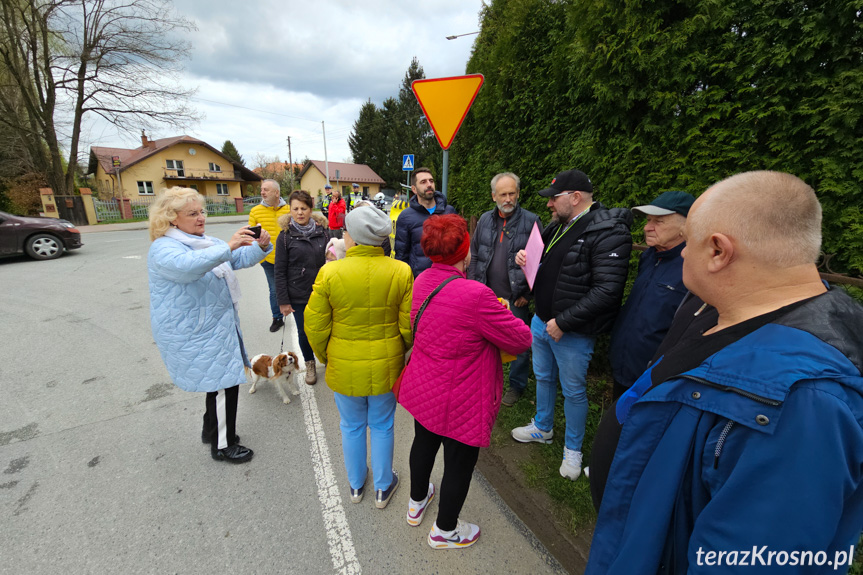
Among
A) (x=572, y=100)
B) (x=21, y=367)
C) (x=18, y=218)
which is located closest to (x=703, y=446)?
Answer: (x=572, y=100)

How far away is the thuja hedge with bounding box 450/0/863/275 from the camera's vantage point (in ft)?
6.46

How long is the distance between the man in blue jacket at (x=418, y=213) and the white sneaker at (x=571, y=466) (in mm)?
2266

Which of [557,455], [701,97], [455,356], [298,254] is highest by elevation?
[701,97]

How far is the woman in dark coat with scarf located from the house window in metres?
39.4

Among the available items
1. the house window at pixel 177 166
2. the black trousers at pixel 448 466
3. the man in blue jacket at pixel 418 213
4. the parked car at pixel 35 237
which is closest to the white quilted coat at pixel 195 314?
the black trousers at pixel 448 466

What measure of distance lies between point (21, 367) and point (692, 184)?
686cm

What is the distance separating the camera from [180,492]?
2.40 meters

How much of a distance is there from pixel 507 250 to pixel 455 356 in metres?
1.73

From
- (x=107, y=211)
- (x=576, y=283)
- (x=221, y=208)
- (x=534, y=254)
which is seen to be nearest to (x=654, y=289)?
(x=576, y=283)

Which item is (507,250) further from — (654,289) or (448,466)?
(448,466)

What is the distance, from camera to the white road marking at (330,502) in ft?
6.51

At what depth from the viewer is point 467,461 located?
1936 millimetres

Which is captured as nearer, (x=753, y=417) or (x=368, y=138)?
(x=753, y=417)

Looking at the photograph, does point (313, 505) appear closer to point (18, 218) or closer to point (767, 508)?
point (767, 508)
